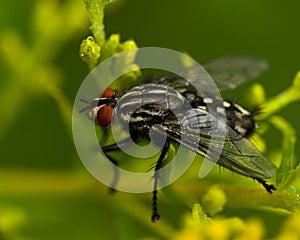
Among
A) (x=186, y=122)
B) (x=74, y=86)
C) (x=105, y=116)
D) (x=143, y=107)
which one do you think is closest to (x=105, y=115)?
(x=105, y=116)

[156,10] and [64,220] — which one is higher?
[156,10]

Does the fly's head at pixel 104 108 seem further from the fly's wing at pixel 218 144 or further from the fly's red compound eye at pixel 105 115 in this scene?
the fly's wing at pixel 218 144

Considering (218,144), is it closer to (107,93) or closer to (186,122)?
(186,122)

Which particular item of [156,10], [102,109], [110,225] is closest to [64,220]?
[110,225]

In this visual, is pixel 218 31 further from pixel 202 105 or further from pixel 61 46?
pixel 202 105

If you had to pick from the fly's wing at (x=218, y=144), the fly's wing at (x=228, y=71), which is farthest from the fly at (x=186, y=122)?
the fly's wing at (x=228, y=71)

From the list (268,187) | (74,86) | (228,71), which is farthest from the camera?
(74,86)
